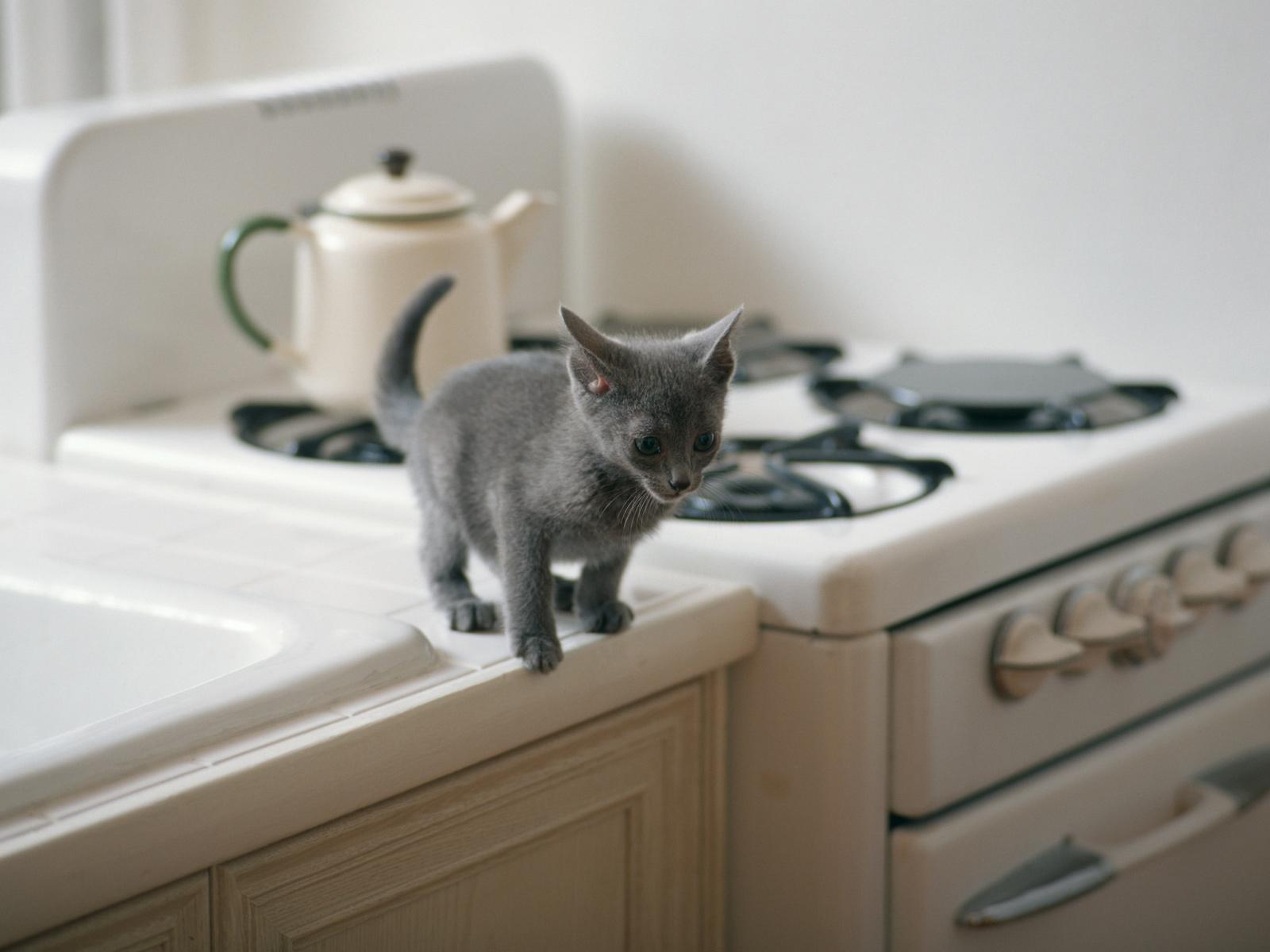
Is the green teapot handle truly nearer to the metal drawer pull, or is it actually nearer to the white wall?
the white wall

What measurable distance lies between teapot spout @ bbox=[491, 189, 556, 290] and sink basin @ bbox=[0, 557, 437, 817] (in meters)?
0.53

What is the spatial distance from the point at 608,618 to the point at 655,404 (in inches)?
6.4

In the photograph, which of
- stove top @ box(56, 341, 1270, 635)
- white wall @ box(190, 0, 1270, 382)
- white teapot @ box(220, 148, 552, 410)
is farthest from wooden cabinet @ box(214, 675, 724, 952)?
white wall @ box(190, 0, 1270, 382)

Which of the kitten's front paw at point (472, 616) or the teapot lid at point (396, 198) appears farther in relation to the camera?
the teapot lid at point (396, 198)

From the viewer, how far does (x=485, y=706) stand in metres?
0.84

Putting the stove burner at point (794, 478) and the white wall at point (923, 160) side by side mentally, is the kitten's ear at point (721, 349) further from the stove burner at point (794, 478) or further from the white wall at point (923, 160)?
the white wall at point (923, 160)

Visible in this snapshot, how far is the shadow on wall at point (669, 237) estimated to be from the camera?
1.70 meters

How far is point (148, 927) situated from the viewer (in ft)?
2.37

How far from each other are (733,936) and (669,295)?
883 mm

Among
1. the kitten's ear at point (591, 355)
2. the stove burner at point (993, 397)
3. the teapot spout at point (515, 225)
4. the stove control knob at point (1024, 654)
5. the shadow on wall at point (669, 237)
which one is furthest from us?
the shadow on wall at point (669, 237)

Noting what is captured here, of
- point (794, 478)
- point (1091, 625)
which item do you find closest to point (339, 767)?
point (794, 478)

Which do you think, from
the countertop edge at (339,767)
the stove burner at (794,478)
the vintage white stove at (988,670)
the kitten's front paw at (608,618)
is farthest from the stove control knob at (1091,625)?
the kitten's front paw at (608,618)

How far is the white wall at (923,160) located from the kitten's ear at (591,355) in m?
0.83

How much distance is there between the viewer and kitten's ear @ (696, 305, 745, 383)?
0.82 metres
